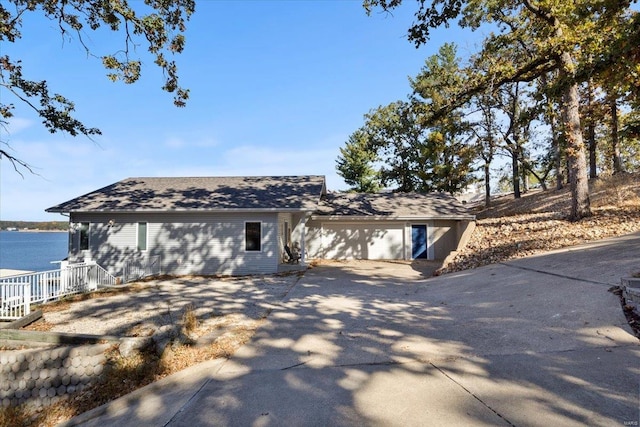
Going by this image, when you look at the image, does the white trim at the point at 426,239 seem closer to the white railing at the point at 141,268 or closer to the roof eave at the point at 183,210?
the roof eave at the point at 183,210

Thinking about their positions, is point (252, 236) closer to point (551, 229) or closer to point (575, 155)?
point (551, 229)

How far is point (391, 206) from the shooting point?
17.8 m

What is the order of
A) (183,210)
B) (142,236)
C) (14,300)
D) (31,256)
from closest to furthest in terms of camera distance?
1. (14,300)
2. (183,210)
3. (142,236)
4. (31,256)

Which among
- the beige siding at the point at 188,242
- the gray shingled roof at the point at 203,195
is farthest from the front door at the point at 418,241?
the beige siding at the point at 188,242

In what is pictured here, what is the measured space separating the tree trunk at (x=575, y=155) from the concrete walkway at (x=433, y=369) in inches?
198

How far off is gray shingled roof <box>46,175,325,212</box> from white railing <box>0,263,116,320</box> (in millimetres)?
3382

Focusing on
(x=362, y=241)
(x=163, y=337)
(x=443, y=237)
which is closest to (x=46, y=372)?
(x=163, y=337)

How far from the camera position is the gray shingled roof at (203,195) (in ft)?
44.4

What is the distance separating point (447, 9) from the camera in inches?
294

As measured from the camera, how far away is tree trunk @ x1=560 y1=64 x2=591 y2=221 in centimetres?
1112

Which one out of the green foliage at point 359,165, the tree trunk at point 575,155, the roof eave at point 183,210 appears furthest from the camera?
the green foliage at point 359,165

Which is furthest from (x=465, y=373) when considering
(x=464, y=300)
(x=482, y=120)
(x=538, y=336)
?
(x=482, y=120)

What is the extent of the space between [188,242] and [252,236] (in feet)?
8.64

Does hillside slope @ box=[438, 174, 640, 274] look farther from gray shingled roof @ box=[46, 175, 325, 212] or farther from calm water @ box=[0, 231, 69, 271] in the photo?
calm water @ box=[0, 231, 69, 271]
